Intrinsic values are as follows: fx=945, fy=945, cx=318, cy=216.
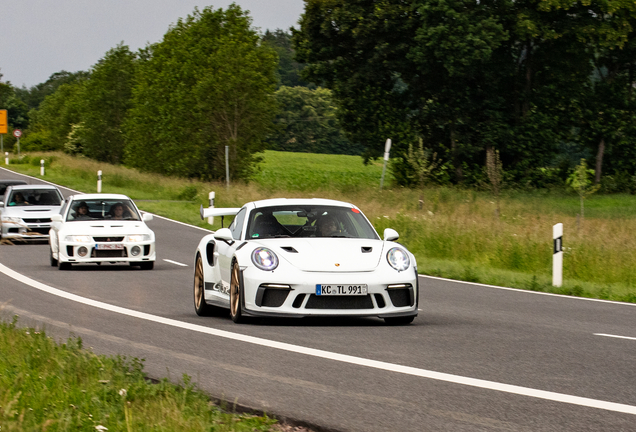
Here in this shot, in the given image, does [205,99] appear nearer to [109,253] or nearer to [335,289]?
[109,253]

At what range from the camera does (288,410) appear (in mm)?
5965

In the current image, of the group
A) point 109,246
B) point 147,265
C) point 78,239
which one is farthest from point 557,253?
point 78,239

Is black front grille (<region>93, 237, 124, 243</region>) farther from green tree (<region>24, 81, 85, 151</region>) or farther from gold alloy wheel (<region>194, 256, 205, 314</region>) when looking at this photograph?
green tree (<region>24, 81, 85, 151</region>)

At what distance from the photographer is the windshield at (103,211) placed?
61.0ft

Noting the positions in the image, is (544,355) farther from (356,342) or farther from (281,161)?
(281,161)

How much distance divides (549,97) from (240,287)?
41.0 meters

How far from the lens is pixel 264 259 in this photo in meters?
9.78

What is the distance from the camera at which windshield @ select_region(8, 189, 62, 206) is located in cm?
2448

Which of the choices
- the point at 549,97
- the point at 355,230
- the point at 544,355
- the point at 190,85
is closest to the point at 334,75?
the point at 549,97

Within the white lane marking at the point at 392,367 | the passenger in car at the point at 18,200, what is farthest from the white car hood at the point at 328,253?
the passenger in car at the point at 18,200

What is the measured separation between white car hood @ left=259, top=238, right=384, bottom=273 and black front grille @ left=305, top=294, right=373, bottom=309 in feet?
0.90

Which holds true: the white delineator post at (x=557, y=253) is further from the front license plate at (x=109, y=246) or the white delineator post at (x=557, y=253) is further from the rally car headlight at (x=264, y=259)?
the front license plate at (x=109, y=246)

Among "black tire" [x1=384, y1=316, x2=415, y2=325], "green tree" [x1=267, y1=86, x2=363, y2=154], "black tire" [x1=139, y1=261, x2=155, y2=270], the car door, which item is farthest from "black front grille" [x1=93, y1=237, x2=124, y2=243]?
"green tree" [x1=267, y1=86, x2=363, y2=154]

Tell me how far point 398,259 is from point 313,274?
1.04 meters
